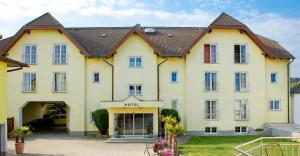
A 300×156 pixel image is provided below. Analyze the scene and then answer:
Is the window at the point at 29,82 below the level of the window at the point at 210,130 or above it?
above

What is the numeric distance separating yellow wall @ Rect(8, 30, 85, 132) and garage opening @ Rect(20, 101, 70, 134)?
85.1 inches

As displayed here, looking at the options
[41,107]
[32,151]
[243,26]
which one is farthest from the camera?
[41,107]

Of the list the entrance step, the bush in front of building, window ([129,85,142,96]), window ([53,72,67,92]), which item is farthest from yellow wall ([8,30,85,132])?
the entrance step

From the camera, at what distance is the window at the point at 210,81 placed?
35.7 meters

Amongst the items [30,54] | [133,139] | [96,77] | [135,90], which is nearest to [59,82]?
[96,77]

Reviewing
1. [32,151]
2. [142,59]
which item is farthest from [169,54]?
[32,151]

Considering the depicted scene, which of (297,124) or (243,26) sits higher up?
(243,26)

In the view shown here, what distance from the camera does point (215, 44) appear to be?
35.6 meters

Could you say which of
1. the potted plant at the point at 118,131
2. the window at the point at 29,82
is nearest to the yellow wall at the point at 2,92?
the potted plant at the point at 118,131

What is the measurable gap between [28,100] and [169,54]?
12570 millimetres

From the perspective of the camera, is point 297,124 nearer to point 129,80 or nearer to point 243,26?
point 243,26

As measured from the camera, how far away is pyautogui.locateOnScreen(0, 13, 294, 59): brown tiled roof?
34969mm

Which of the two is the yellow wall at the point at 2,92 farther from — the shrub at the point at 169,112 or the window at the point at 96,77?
the shrub at the point at 169,112

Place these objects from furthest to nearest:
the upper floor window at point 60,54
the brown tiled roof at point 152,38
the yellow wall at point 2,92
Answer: the upper floor window at point 60,54, the brown tiled roof at point 152,38, the yellow wall at point 2,92
